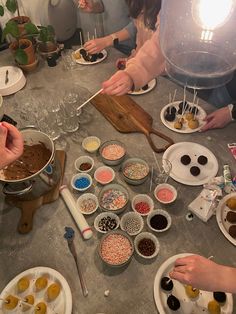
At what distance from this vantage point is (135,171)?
4.12 ft

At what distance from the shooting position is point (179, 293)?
97 cm

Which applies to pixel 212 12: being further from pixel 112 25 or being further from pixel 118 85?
pixel 112 25

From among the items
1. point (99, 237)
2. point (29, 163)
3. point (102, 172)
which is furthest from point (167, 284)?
point (29, 163)

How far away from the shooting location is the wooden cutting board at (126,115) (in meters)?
1.39

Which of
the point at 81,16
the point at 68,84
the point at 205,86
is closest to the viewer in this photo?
the point at 205,86

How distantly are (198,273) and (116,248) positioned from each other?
0.96ft

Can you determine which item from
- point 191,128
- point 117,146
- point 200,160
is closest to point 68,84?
point 117,146

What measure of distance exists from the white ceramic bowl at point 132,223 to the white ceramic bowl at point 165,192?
112mm

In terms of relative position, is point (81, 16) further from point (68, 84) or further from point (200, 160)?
point (200, 160)

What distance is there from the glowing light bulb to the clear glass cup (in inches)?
23.5

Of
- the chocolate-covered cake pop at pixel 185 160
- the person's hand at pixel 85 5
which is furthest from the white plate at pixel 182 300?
the person's hand at pixel 85 5

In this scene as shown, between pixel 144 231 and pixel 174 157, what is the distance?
38 cm

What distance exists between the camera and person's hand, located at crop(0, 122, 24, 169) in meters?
0.96

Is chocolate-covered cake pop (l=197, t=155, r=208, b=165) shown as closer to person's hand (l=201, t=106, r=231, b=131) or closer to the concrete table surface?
the concrete table surface
